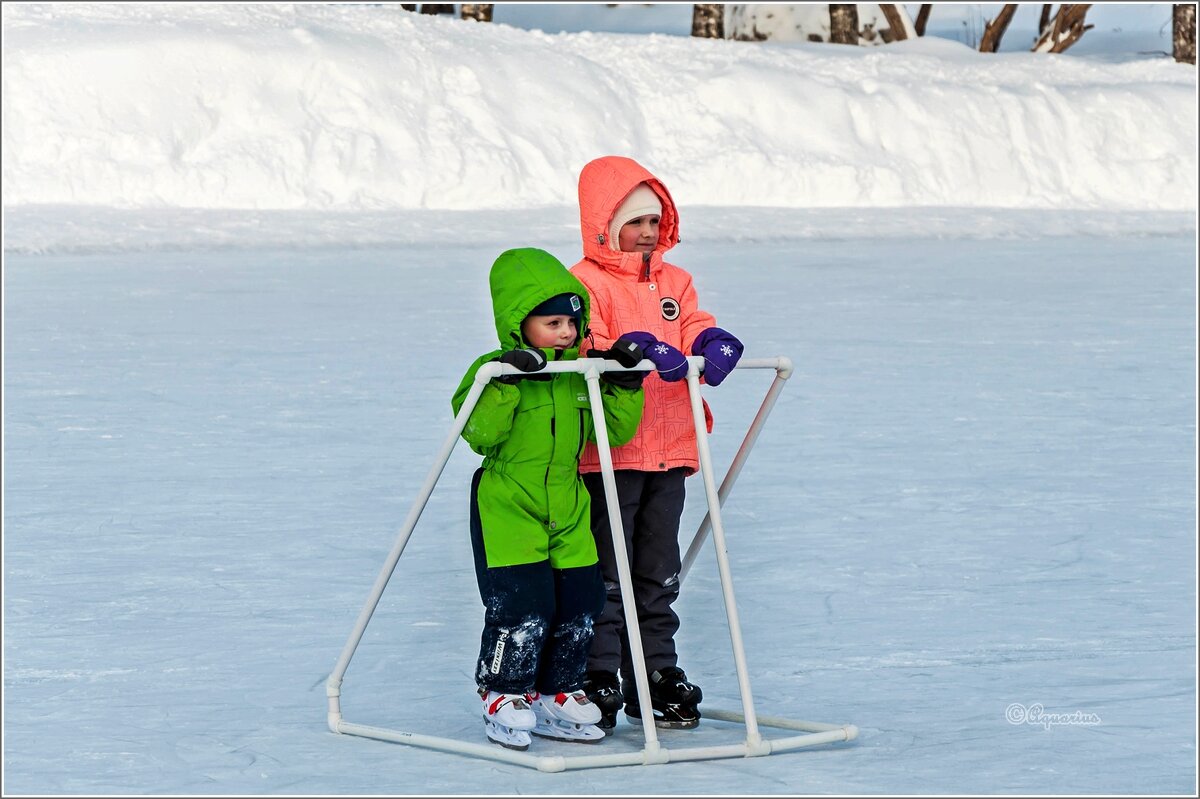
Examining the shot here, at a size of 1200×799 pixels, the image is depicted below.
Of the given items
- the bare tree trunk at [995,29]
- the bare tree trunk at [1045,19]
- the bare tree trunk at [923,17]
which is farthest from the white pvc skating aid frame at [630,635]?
the bare tree trunk at [1045,19]

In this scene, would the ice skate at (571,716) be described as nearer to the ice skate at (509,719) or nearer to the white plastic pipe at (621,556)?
the ice skate at (509,719)

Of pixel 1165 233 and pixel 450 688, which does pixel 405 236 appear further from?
pixel 450 688

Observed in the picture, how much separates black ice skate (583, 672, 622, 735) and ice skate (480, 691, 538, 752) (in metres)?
0.20

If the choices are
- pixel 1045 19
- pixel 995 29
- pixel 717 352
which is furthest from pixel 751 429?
pixel 1045 19

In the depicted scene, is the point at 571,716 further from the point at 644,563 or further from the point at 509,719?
the point at 644,563

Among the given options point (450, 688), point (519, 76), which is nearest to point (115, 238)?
point (519, 76)

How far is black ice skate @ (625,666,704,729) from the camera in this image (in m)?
3.84

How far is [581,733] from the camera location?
12.2 feet

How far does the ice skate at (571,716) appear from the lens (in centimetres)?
371

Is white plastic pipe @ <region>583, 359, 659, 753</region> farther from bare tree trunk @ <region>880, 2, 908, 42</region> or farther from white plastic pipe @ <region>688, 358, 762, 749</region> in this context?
bare tree trunk @ <region>880, 2, 908, 42</region>

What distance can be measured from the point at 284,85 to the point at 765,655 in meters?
15.3

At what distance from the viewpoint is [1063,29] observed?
29125mm

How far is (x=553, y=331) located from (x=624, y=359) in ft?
0.62

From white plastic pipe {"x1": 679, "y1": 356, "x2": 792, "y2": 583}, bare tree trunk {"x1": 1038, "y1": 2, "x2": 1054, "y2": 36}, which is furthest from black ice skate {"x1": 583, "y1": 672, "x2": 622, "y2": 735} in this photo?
bare tree trunk {"x1": 1038, "y1": 2, "x2": 1054, "y2": 36}
